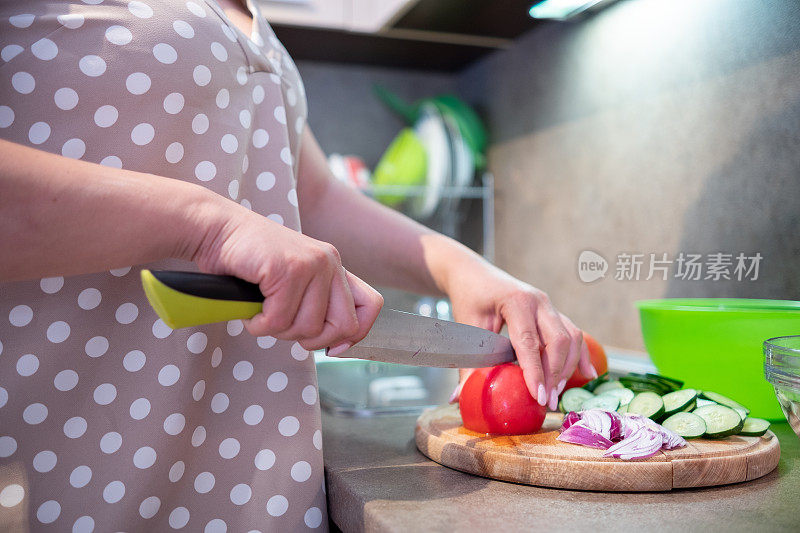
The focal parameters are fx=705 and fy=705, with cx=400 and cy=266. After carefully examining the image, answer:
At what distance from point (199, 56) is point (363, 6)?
951 mm

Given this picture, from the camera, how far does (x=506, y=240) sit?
1.75 metres

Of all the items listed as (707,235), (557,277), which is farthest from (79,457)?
(557,277)

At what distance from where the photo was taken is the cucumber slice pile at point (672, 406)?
27.5 inches

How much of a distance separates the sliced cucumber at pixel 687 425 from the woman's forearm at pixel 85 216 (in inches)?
19.8

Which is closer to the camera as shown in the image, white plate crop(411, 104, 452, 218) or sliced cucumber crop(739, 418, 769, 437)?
sliced cucumber crop(739, 418, 769, 437)

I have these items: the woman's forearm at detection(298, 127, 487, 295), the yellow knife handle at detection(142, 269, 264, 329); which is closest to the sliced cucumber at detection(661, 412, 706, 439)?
the woman's forearm at detection(298, 127, 487, 295)

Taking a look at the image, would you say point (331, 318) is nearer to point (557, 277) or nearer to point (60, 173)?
point (60, 173)

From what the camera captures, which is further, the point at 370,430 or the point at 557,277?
the point at 557,277

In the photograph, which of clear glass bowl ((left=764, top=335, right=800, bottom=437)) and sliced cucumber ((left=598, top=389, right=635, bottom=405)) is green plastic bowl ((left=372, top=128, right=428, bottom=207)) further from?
clear glass bowl ((left=764, top=335, right=800, bottom=437))

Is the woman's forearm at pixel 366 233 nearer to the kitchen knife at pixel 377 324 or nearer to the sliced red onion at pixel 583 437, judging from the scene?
the kitchen knife at pixel 377 324

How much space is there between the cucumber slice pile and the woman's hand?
0.11ft

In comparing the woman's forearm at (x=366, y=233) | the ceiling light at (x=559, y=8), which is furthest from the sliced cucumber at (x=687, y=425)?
the ceiling light at (x=559, y=8)

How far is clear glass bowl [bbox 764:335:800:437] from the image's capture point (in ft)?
2.10

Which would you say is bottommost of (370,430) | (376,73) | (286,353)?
(370,430)
